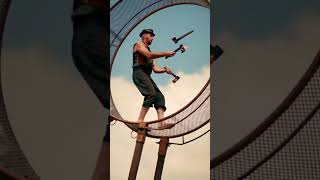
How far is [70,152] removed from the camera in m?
3.66

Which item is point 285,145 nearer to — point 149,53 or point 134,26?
point 149,53

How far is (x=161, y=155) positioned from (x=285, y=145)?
0.73 m

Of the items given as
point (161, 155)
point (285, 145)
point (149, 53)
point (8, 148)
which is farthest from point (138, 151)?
point (285, 145)

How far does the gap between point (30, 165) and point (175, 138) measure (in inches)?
34.2

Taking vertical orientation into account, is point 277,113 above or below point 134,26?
below

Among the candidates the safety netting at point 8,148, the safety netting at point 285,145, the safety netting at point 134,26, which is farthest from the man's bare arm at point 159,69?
the safety netting at point 8,148

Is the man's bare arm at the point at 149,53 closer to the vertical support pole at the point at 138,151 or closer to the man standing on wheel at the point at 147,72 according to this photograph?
the man standing on wheel at the point at 147,72

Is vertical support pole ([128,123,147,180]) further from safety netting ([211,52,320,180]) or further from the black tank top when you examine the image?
safety netting ([211,52,320,180])

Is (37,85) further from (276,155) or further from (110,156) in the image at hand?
(276,155)

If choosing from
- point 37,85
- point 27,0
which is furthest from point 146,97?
point 27,0

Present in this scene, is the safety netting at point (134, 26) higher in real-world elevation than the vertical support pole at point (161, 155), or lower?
higher

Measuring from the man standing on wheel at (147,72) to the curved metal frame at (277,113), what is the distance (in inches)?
19.6

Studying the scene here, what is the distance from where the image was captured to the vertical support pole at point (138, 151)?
3.65m

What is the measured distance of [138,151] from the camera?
365 cm
